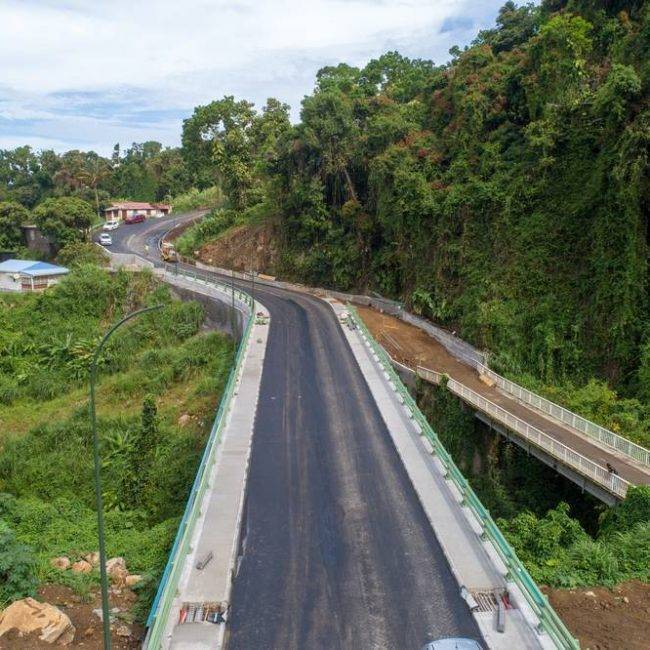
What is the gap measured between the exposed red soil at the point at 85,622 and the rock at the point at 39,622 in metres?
0.14

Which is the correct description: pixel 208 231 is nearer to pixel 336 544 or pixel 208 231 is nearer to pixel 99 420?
pixel 99 420

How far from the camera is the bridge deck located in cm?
2178

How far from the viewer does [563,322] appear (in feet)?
103

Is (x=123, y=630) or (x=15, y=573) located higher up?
(x=15, y=573)

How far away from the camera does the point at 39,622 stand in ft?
42.4

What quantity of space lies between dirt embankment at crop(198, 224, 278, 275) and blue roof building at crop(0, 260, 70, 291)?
17305mm

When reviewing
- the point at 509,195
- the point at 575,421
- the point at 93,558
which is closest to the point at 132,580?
the point at 93,558

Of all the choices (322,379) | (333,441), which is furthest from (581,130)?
(333,441)

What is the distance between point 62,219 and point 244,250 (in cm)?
1926

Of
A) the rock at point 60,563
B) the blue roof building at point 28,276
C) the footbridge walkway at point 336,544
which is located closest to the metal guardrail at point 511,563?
the footbridge walkway at point 336,544

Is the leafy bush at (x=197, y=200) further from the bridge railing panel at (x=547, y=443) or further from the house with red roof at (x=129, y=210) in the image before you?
the bridge railing panel at (x=547, y=443)

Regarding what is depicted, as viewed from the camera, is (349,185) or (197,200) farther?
(197,200)

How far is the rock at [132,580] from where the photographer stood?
15656 mm

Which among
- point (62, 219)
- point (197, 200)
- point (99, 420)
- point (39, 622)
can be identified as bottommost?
point (99, 420)
